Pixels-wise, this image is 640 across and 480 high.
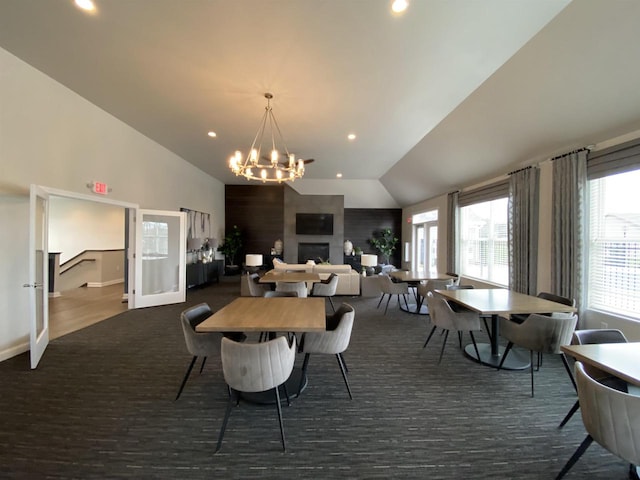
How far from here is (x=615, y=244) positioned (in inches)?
126

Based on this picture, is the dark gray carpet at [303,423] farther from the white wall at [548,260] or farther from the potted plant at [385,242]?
the potted plant at [385,242]

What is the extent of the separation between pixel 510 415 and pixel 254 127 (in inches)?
204

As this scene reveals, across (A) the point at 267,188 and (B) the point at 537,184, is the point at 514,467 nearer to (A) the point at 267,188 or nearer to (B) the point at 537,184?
(B) the point at 537,184

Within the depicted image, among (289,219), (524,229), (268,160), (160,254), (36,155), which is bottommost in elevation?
(160,254)

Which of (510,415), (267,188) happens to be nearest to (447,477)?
(510,415)

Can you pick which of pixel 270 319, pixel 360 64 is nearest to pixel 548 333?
pixel 270 319

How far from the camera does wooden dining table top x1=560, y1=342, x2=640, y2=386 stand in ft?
4.63

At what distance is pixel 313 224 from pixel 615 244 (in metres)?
7.53

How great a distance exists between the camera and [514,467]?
65.9 inches

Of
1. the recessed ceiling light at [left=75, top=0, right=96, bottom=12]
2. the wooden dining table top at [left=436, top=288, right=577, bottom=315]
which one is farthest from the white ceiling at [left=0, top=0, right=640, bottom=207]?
the wooden dining table top at [left=436, top=288, right=577, bottom=315]

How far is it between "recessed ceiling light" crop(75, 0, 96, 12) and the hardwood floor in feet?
13.5

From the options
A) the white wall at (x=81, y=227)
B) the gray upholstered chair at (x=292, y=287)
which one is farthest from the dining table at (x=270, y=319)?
the white wall at (x=81, y=227)

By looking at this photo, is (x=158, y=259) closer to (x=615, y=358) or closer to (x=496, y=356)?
(x=496, y=356)

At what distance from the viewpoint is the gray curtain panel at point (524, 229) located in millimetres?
4129
